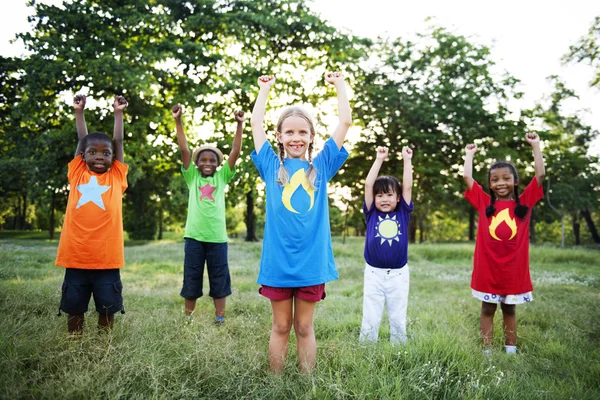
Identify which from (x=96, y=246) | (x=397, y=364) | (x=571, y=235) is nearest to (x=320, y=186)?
(x=397, y=364)

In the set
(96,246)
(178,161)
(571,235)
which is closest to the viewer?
(96,246)

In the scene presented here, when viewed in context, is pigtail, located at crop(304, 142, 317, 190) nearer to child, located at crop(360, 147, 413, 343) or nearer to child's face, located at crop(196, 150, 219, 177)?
child, located at crop(360, 147, 413, 343)

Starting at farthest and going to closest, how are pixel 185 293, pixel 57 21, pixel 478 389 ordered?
pixel 57 21 → pixel 185 293 → pixel 478 389

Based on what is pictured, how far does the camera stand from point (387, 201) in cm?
430

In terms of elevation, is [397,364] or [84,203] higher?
[84,203]

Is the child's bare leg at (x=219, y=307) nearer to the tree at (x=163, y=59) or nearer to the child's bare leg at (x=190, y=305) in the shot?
the child's bare leg at (x=190, y=305)

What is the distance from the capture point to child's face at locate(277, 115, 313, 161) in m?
3.10

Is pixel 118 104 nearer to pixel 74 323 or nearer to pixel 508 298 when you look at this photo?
pixel 74 323

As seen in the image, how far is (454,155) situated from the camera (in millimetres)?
22812

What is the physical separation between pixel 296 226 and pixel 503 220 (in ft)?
8.93

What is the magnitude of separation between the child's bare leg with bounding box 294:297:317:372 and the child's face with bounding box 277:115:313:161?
3.74ft

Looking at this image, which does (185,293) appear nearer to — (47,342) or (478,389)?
(47,342)

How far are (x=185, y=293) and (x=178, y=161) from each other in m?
14.6

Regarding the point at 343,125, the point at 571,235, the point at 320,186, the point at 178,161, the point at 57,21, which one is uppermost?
the point at 57,21
